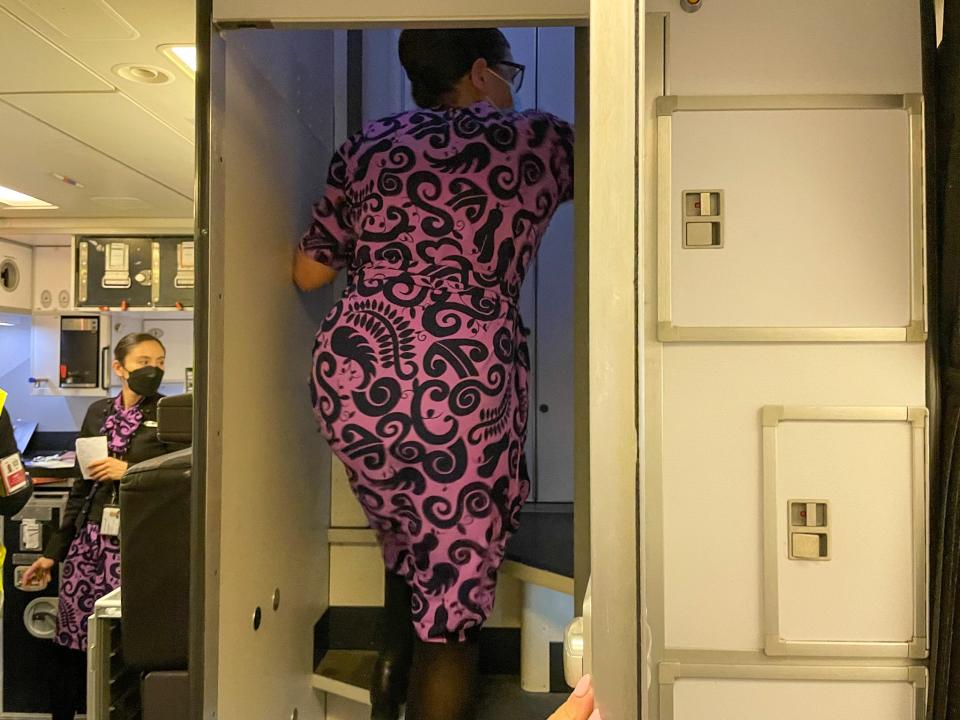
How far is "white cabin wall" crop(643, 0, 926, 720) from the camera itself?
1305 mm

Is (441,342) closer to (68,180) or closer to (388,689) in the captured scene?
(388,689)

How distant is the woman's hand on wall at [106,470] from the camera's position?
107 inches

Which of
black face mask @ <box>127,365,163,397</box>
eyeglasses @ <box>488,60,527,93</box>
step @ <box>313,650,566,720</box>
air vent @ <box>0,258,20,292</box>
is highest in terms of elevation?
eyeglasses @ <box>488,60,527,93</box>

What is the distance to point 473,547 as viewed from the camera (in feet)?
4.25

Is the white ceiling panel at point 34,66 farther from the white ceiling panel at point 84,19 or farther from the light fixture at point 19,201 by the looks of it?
the light fixture at point 19,201

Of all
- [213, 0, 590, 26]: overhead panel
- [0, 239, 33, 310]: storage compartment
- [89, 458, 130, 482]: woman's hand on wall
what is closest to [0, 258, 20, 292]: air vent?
[0, 239, 33, 310]: storage compartment

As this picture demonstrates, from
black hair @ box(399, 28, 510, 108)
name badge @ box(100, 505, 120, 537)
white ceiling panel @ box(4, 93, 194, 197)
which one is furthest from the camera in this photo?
name badge @ box(100, 505, 120, 537)

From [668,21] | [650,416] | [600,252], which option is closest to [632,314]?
[600,252]

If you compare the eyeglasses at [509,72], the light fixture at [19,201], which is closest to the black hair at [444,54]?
the eyeglasses at [509,72]

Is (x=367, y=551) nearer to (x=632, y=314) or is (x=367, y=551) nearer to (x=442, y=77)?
(x=442, y=77)

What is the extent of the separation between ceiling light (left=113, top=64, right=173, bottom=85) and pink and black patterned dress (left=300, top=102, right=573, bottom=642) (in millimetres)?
916

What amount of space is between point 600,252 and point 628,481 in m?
0.15

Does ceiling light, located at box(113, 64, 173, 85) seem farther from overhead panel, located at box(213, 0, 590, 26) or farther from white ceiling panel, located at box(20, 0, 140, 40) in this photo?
overhead panel, located at box(213, 0, 590, 26)

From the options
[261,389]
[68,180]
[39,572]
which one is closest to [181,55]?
[261,389]
